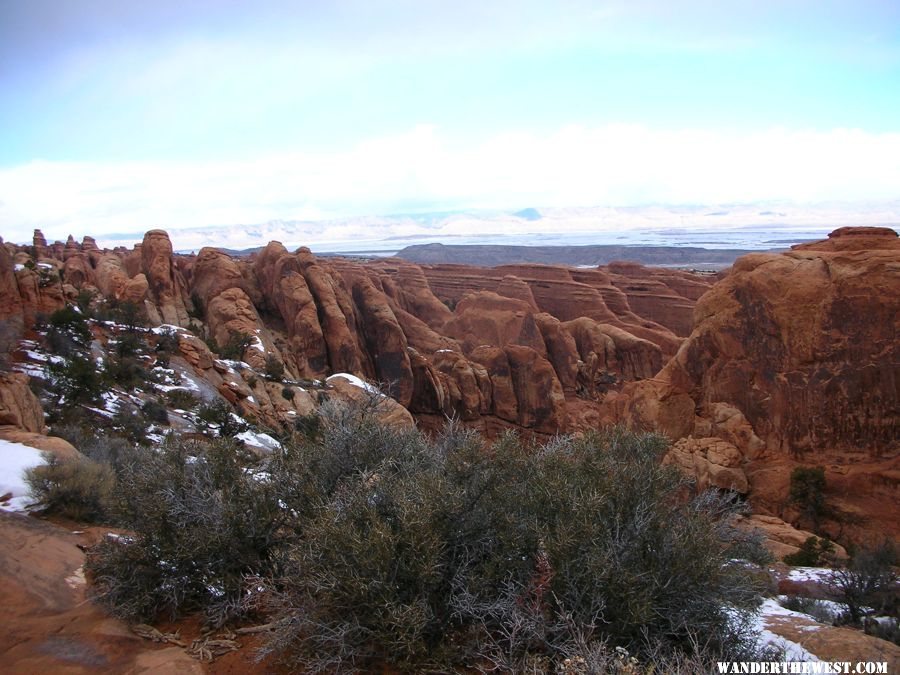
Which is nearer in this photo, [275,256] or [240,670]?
[240,670]

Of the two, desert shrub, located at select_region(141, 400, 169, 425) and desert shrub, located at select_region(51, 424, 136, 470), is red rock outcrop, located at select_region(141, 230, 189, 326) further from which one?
desert shrub, located at select_region(51, 424, 136, 470)

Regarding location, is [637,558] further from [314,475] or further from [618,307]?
[618,307]

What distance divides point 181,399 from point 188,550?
1780 cm

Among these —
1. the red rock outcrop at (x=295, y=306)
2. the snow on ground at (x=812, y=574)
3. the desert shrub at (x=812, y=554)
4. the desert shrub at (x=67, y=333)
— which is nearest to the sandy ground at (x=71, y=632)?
the snow on ground at (x=812, y=574)

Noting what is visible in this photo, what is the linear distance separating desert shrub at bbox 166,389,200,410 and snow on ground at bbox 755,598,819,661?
1886 cm

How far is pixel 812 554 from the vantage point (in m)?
14.1

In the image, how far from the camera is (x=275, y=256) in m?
40.8

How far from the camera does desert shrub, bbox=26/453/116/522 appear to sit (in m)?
8.95

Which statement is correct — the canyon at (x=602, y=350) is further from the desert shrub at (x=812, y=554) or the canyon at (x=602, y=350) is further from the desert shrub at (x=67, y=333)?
the desert shrub at (x=812, y=554)

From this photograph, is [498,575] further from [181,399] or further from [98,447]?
[181,399]

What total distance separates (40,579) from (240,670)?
315 cm

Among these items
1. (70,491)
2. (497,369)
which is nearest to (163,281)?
(497,369)

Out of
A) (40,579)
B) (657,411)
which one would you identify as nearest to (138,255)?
(657,411)

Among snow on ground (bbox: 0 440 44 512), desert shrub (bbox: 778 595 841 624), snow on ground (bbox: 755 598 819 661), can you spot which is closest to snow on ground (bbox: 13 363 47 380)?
snow on ground (bbox: 0 440 44 512)
